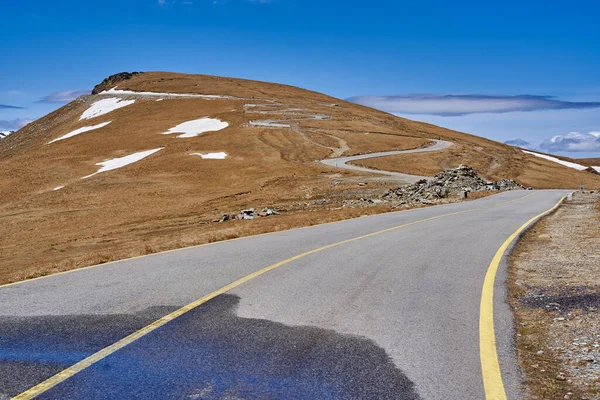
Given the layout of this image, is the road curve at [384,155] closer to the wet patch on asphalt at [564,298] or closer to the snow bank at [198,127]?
the snow bank at [198,127]

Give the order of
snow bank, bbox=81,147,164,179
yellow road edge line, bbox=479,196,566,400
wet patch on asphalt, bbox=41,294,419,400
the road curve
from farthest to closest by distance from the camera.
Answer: snow bank, bbox=81,147,164,179
the road curve
yellow road edge line, bbox=479,196,566,400
wet patch on asphalt, bbox=41,294,419,400

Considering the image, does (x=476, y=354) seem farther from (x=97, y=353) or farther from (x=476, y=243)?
(x=476, y=243)

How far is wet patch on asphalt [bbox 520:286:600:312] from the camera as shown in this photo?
6801 mm

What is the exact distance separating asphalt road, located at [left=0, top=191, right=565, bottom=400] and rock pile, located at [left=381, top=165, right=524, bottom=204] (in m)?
Result: 21.9

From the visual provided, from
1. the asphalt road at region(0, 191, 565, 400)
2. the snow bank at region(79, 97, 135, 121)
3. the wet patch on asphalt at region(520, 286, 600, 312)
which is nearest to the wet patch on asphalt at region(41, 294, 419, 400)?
the asphalt road at region(0, 191, 565, 400)

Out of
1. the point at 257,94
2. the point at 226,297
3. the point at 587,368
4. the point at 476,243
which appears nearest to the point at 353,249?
the point at 476,243

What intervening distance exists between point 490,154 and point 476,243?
6595cm

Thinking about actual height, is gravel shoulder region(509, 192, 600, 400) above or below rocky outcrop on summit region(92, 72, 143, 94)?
below

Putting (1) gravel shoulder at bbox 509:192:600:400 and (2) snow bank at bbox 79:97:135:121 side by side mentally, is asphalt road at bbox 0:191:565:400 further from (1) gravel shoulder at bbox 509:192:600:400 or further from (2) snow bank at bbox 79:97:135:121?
(2) snow bank at bbox 79:97:135:121

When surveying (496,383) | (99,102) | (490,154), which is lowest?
(496,383)

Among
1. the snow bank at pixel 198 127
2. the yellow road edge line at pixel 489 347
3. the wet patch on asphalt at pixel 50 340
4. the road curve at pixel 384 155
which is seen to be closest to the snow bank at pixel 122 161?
the snow bank at pixel 198 127

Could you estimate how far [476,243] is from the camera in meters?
13.0

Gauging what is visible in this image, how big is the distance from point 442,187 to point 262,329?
32463mm

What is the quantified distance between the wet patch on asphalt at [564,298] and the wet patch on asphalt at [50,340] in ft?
16.8
